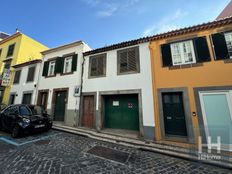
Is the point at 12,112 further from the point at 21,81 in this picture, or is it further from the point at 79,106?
the point at 21,81

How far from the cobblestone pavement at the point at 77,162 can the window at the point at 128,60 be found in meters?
4.79

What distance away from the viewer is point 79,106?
909 centimetres

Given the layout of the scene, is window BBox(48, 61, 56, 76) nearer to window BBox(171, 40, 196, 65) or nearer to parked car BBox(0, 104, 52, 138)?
parked car BBox(0, 104, 52, 138)

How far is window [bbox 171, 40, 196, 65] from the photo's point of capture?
6.43 m

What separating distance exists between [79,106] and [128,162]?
19.9ft

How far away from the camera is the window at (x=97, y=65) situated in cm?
890

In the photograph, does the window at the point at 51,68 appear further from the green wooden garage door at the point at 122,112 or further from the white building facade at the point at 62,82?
the green wooden garage door at the point at 122,112

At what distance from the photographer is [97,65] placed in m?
9.19

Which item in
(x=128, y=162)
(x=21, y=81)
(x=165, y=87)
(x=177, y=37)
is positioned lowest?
(x=128, y=162)

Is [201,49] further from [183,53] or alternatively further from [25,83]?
[25,83]

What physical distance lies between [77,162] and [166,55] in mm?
6824

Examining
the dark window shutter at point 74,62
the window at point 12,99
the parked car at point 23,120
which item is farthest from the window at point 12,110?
the window at point 12,99

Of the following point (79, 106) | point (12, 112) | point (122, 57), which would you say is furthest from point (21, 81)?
point (122, 57)

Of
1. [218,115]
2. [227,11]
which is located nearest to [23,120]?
[218,115]
